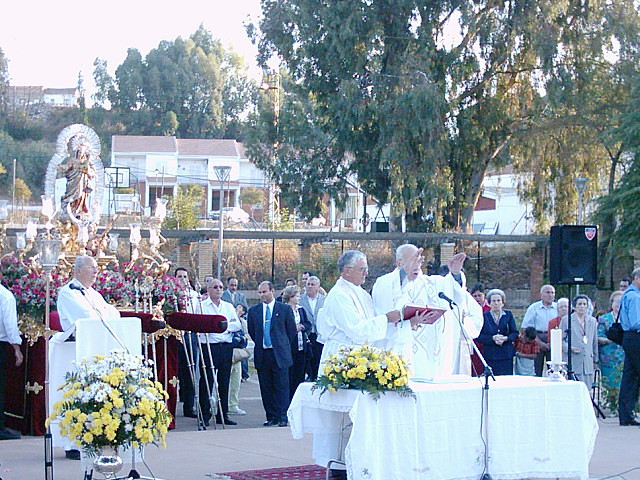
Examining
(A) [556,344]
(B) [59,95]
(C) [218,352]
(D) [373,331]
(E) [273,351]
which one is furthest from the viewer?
(B) [59,95]

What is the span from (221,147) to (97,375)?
68.8 metres

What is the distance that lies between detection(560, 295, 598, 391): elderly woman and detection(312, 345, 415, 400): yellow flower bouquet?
675 cm

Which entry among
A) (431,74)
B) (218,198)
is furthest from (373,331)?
(218,198)

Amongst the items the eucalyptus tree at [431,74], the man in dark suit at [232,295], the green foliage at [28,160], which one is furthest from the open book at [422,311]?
the green foliage at [28,160]

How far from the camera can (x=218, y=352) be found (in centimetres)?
1318

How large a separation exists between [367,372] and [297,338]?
5947 mm

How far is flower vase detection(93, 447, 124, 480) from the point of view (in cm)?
732

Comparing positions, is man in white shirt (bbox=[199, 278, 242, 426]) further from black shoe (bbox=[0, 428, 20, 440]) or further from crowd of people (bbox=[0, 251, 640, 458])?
black shoe (bbox=[0, 428, 20, 440])

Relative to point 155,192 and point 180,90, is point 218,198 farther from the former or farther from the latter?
point 180,90

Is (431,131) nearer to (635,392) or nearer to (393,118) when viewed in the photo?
(393,118)

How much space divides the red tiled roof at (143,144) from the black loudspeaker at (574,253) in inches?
2400

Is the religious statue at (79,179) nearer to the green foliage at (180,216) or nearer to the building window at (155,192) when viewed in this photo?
the green foliage at (180,216)

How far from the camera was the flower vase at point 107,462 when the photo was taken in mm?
7316

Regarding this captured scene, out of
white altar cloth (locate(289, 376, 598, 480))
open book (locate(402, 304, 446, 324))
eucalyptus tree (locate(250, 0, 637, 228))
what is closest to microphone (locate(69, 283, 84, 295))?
white altar cloth (locate(289, 376, 598, 480))
